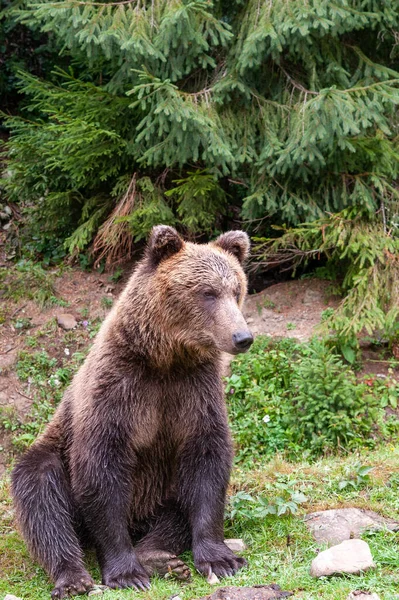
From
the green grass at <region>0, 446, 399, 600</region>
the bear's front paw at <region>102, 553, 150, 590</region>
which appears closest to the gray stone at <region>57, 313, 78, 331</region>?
the green grass at <region>0, 446, 399, 600</region>

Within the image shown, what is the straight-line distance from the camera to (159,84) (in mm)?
8125

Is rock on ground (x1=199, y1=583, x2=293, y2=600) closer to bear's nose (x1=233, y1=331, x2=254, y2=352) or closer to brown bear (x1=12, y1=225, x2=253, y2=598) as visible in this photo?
brown bear (x1=12, y1=225, x2=253, y2=598)

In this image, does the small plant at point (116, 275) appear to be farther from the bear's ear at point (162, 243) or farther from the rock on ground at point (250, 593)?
the rock on ground at point (250, 593)

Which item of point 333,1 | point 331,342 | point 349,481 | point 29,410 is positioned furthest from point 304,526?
point 333,1

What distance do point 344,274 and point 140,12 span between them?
3634mm

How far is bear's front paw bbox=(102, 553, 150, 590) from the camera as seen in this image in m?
5.08

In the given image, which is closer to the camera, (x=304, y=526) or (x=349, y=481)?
(x=304, y=526)

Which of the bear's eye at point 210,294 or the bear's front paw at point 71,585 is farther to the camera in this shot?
the bear's eye at point 210,294

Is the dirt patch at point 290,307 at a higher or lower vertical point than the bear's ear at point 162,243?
lower

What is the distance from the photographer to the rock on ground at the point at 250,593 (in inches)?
171

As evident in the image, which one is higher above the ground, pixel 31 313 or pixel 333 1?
pixel 333 1

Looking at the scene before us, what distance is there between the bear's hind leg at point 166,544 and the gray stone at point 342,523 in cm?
84

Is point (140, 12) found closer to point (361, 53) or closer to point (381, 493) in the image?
point (361, 53)

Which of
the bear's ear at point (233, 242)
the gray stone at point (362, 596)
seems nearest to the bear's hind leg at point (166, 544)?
the gray stone at point (362, 596)
